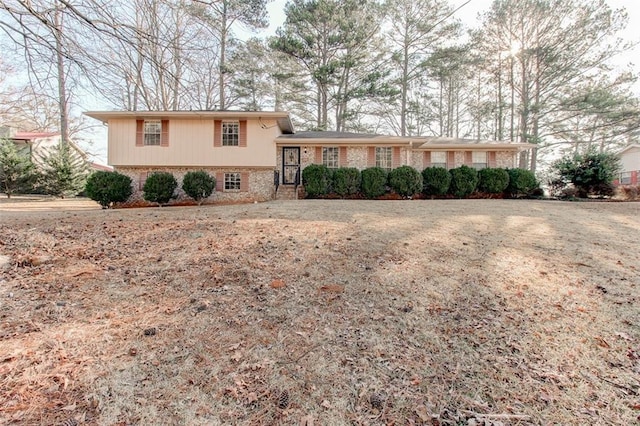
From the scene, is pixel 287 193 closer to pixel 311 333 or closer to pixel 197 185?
pixel 197 185

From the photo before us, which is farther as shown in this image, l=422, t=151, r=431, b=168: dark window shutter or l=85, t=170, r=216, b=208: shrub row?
l=422, t=151, r=431, b=168: dark window shutter

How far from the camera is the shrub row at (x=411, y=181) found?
13.3 meters

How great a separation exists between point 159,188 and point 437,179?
11011mm

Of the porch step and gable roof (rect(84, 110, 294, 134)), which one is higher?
gable roof (rect(84, 110, 294, 134))

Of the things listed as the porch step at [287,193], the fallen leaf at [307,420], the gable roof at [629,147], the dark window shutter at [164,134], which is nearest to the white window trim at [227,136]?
the dark window shutter at [164,134]

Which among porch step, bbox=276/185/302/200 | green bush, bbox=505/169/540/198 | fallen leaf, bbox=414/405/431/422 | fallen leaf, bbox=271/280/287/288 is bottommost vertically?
fallen leaf, bbox=414/405/431/422

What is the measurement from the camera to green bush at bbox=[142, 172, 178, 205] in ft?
40.1

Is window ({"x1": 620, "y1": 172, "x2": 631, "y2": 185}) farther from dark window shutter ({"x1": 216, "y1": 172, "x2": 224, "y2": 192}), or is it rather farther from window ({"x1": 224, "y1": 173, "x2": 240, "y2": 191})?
dark window shutter ({"x1": 216, "y1": 172, "x2": 224, "y2": 192})

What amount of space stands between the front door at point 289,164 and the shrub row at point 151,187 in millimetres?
3461

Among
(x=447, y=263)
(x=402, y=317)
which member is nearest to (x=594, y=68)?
(x=447, y=263)

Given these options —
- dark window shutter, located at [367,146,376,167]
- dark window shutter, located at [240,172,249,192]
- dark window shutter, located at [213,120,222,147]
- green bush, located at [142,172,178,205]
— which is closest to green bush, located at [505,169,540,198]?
dark window shutter, located at [367,146,376,167]

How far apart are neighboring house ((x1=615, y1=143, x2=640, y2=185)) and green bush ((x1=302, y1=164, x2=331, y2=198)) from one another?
70.6 ft

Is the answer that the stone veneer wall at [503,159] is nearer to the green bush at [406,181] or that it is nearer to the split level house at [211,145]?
the split level house at [211,145]

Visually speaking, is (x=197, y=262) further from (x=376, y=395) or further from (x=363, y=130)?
(x=363, y=130)
